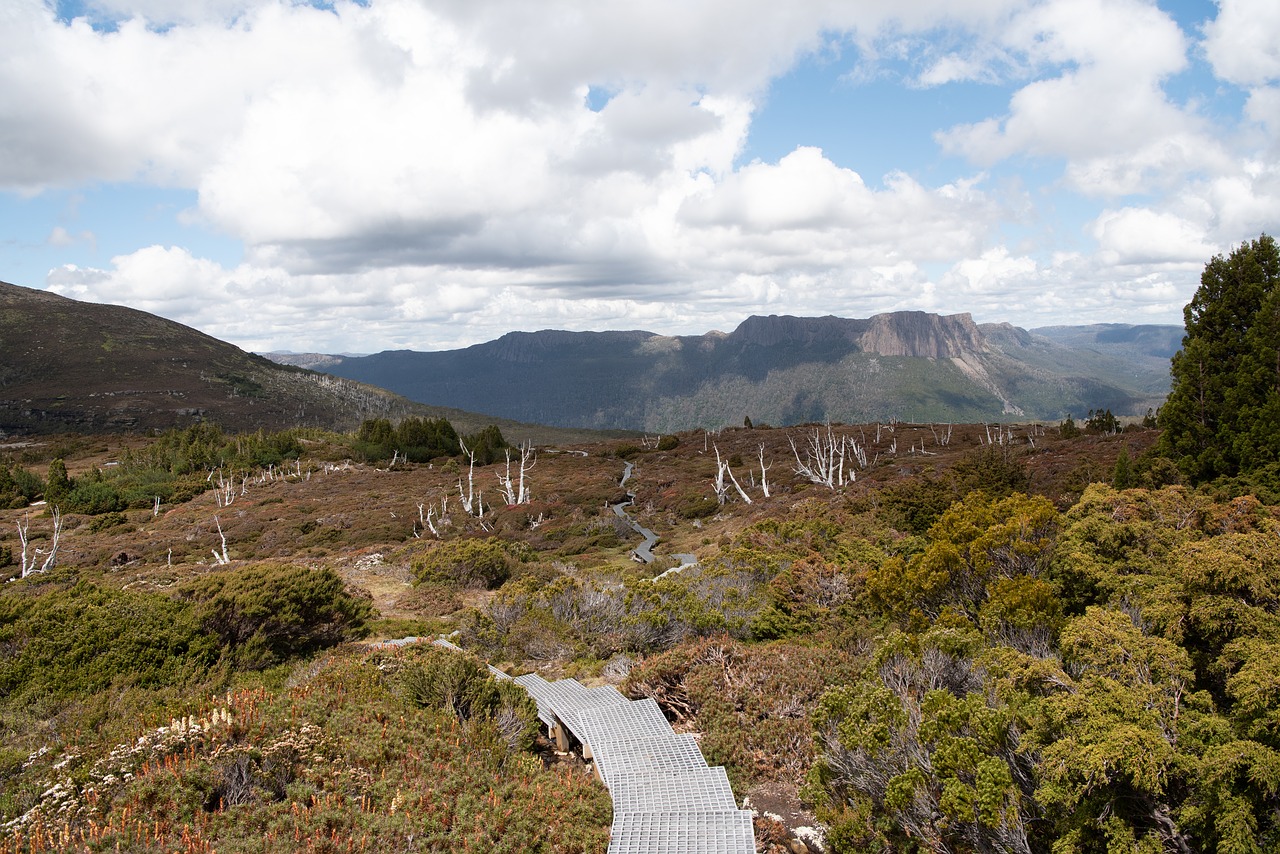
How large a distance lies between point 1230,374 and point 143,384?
16616cm

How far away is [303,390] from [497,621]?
6289 inches

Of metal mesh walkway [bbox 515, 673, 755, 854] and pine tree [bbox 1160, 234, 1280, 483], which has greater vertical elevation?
pine tree [bbox 1160, 234, 1280, 483]

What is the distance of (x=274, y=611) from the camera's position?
42.8 ft

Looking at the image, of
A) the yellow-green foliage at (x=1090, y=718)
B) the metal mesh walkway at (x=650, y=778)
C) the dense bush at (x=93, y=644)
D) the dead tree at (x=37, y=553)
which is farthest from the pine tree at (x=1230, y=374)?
the dead tree at (x=37, y=553)

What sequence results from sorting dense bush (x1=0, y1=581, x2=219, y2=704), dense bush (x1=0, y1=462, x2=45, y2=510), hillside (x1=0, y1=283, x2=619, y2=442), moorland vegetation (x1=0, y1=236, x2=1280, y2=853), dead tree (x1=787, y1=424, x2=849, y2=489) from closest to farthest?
moorland vegetation (x1=0, y1=236, x2=1280, y2=853) → dense bush (x1=0, y1=581, x2=219, y2=704) → dead tree (x1=787, y1=424, x2=849, y2=489) → dense bush (x1=0, y1=462, x2=45, y2=510) → hillside (x1=0, y1=283, x2=619, y2=442)

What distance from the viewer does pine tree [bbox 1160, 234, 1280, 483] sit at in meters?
15.2

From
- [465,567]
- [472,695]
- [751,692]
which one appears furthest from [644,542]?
[472,695]

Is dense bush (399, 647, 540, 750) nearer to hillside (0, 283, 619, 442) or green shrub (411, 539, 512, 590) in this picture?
green shrub (411, 539, 512, 590)

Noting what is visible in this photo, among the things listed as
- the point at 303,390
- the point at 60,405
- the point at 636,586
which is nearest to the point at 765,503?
the point at 636,586

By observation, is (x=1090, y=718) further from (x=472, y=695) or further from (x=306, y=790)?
(x=306, y=790)

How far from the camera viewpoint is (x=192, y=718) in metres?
8.23

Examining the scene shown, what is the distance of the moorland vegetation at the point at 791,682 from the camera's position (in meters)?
5.51

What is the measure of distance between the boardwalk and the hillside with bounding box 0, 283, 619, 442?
125145 millimetres

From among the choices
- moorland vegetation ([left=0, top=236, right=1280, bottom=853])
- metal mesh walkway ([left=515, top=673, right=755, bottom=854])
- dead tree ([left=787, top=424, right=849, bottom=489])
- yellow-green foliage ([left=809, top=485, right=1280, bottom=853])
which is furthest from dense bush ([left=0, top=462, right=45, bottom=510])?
yellow-green foliage ([left=809, top=485, right=1280, bottom=853])
